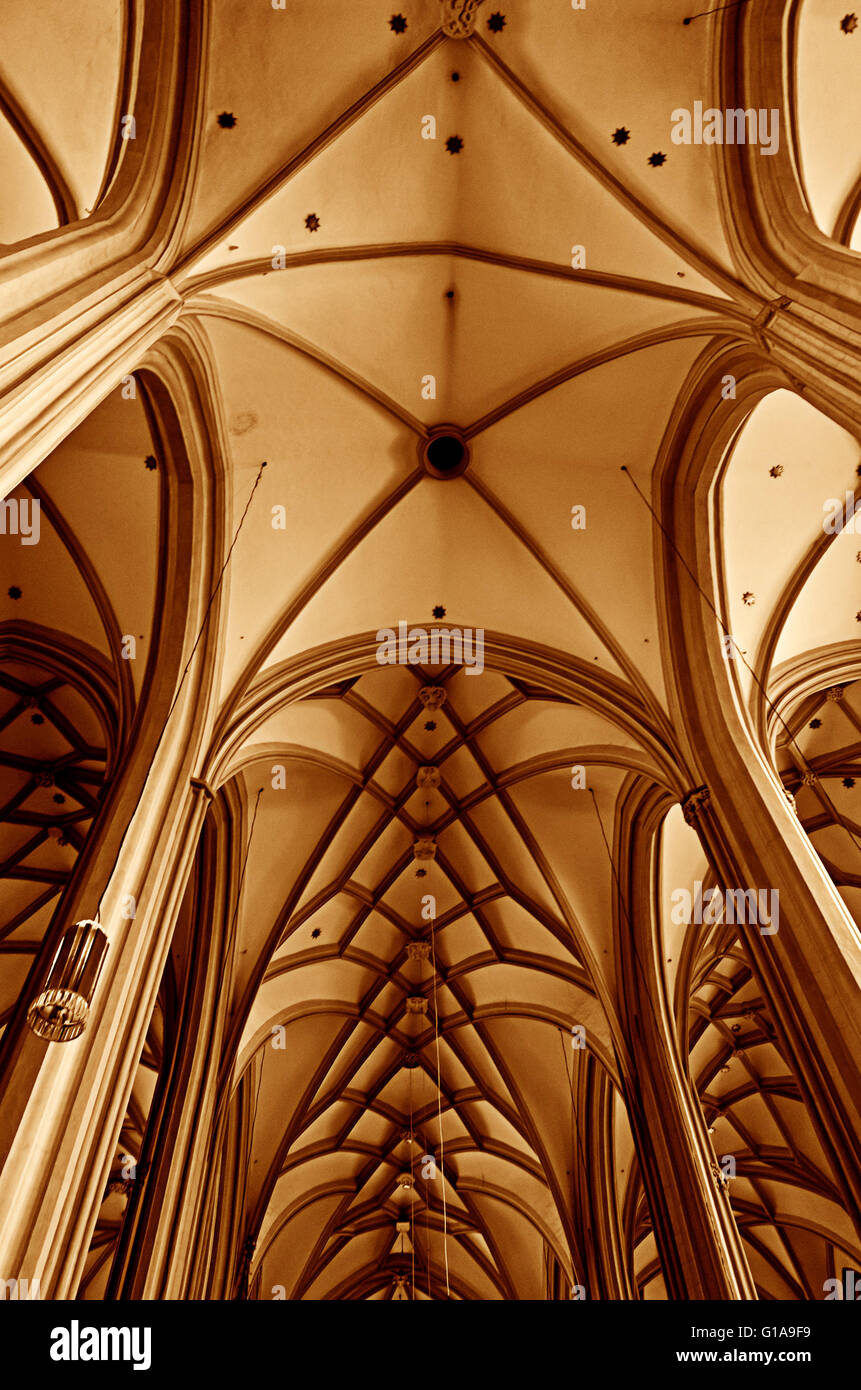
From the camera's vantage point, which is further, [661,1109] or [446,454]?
[446,454]

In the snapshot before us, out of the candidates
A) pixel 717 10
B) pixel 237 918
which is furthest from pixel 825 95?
pixel 237 918

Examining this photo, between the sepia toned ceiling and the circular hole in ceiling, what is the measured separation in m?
0.15

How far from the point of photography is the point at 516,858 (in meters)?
14.3

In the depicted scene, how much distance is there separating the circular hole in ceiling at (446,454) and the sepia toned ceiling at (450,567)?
0.15m

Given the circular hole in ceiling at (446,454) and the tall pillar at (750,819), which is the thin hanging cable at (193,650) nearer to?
the circular hole in ceiling at (446,454)

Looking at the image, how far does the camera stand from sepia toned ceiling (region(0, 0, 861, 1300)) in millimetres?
8617

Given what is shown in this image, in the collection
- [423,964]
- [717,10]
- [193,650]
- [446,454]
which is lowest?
[193,650]

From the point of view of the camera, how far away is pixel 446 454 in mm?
11766

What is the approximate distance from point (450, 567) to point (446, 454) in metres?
1.48

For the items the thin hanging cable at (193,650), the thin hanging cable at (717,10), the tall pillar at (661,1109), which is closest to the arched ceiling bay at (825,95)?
the thin hanging cable at (717,10)

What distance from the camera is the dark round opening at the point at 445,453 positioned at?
1166 cm

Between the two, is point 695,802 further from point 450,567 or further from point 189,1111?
point 189,1111

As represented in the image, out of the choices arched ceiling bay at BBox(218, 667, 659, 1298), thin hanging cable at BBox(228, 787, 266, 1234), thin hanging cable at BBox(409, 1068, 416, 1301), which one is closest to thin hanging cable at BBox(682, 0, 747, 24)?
arched ceiling bay at BBox(218, 667, 659, 1298)

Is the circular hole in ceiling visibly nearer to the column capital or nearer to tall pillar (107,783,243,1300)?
the column capital
